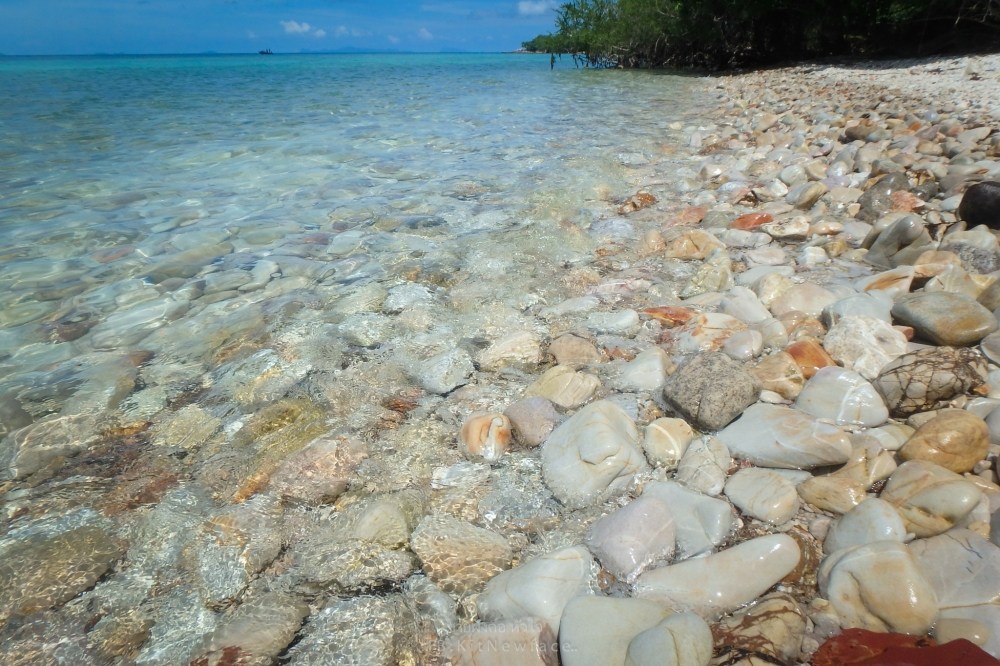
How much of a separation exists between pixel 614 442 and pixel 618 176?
4.69 metres

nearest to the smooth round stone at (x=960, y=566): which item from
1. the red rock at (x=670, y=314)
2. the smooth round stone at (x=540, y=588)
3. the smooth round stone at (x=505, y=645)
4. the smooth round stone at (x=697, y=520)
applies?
the smooth round stone at (x=697, y=520)

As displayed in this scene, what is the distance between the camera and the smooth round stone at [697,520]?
1.58 m

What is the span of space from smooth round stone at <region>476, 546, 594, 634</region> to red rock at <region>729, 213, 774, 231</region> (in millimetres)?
3092

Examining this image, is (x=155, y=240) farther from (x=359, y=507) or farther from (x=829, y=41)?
(x=829, y=41)

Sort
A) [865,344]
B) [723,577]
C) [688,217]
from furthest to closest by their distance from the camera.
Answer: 1. [688,217]
2. [865,344]
3. [723,577]

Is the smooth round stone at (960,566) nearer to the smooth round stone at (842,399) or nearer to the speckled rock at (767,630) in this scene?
the speckled rock at (767,630)

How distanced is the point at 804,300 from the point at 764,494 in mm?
1383

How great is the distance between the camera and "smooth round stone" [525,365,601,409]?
2.27 m

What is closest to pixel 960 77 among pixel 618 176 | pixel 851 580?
pixel 618 176

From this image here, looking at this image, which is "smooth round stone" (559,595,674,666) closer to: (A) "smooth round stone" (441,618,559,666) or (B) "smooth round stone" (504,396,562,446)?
(A) "smooth round stone" (441,618,559,666)

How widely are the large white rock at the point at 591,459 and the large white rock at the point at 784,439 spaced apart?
34 centimetres

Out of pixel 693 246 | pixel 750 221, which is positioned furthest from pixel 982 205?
pixel 693 246

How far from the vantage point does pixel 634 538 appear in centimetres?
157

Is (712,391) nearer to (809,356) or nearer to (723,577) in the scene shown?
(809,356)
